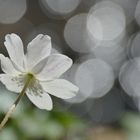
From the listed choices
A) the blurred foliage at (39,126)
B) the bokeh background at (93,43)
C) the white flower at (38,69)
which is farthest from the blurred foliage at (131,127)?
the bokeh background at (93,43)

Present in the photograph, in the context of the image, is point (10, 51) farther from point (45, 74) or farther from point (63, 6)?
point (63, 6)

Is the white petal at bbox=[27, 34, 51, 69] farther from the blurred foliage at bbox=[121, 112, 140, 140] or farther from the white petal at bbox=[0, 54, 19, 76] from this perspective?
the blurred foliage at bbox=[121, 112, 140, 140]

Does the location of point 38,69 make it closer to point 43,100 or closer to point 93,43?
point 43,100

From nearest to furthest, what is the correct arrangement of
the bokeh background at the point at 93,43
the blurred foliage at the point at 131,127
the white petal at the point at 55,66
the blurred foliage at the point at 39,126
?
the white petal at the point at 55,66
the blurred foliage at the point at 39,126
the blurred foliage at the point at 131,127
the bokeh background at the point at 93,43

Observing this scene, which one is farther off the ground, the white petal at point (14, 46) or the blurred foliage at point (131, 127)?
the white petal at point (14, 46)

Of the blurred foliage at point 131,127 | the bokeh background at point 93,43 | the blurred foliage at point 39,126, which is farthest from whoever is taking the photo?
the bokeh background at point 93,43

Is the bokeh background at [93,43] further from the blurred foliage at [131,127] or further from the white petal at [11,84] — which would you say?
the white petal at [11,84]

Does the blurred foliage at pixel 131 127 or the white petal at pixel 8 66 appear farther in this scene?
the blurred foliage at pixel 131 127

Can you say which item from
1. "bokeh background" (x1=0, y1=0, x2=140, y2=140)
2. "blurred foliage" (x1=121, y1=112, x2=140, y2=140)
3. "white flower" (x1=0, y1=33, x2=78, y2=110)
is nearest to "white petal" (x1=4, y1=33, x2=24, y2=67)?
"white flower" (x1=0, y1=33, x2=78, y2=110)
